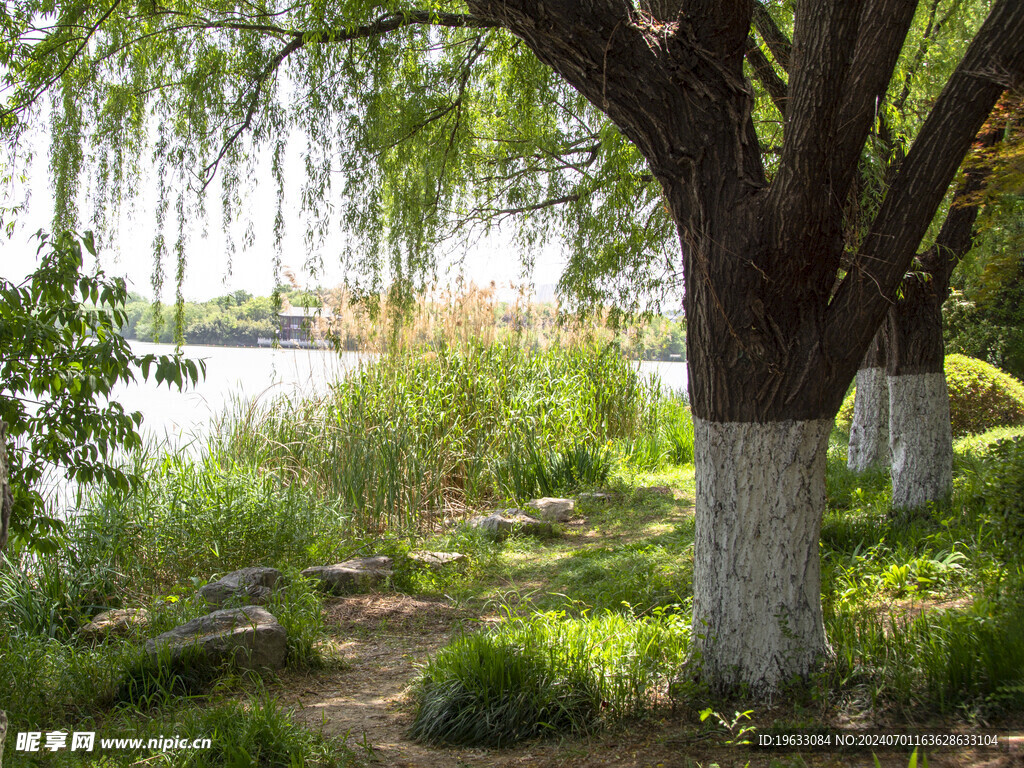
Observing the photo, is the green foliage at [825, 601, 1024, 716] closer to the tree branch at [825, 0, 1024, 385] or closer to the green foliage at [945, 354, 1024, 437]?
the tree branch at [825, 0, 1024, 385]

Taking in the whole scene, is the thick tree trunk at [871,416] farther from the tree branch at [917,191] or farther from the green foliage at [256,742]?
the green foliage at [256,742]

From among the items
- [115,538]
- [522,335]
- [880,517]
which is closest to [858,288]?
[880,517]

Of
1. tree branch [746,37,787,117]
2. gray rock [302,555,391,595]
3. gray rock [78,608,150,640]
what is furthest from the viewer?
gray rock [302,555,391,595]

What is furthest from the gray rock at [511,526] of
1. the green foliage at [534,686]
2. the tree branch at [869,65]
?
the tree branch at [869,65]

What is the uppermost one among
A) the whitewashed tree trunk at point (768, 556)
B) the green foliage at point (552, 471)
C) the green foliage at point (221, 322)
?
the green foliage at point (221, 322)

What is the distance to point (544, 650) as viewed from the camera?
124 inches

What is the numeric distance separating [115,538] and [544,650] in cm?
321

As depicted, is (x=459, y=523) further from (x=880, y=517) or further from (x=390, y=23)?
(x=390, y=23)

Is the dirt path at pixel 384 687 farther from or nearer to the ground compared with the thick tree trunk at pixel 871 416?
nearer to the ground

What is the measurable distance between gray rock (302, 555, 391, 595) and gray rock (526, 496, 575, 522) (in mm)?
2211

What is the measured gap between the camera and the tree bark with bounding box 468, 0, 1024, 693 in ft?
9.34

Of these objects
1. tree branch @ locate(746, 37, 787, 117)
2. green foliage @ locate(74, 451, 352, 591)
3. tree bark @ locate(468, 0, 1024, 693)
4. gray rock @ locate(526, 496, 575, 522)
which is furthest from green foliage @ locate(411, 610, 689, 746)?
gray rock @ locate(526, 496, 575, 522)

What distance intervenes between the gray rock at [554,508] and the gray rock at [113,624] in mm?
3786

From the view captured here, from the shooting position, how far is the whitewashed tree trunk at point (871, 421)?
23.8ft
